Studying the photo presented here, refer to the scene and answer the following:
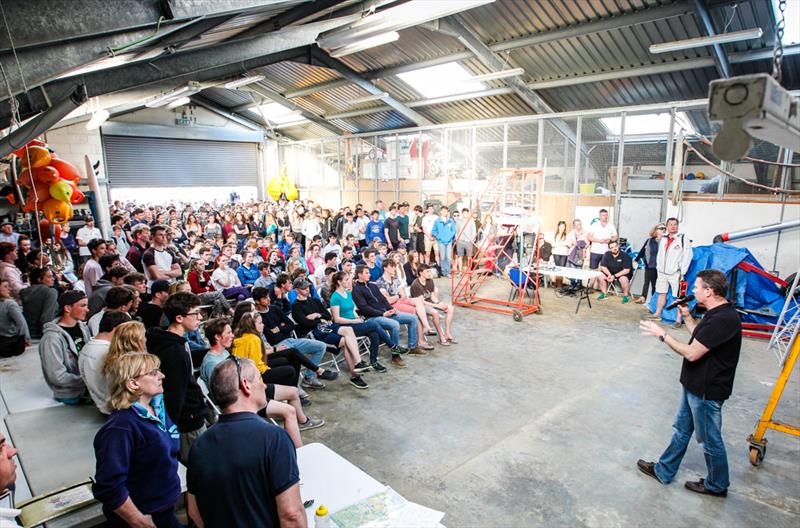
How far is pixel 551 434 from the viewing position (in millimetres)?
4293

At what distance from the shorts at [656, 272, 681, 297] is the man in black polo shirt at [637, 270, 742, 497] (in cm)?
499

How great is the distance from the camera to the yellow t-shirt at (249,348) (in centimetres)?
409

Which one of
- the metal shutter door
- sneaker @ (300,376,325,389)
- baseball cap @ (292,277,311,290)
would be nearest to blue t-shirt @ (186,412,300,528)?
sneaker @ (300,376,325,389)

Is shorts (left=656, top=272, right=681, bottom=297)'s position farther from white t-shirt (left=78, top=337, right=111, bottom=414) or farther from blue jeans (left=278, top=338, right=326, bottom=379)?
white t-shirt (left=78, top=337, right=111, bottom=414)

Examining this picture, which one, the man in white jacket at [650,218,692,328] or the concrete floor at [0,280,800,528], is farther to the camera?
the man in white jacket at [650,218,692,328]

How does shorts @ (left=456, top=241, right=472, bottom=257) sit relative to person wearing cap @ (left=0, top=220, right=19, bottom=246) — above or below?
below

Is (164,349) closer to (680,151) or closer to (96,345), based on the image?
(96,345)

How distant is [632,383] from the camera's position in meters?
5.38

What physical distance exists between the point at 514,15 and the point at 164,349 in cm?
956

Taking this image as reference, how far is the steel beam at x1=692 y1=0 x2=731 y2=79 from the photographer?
24.9 ft

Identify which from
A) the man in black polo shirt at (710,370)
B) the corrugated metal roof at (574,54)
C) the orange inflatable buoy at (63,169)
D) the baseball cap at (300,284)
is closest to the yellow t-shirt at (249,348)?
the baseball cap at (300,284)

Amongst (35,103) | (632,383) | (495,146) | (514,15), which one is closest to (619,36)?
(514,15)

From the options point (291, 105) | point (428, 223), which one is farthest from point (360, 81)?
point (428, 223)

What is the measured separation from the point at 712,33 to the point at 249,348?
9.61 m
